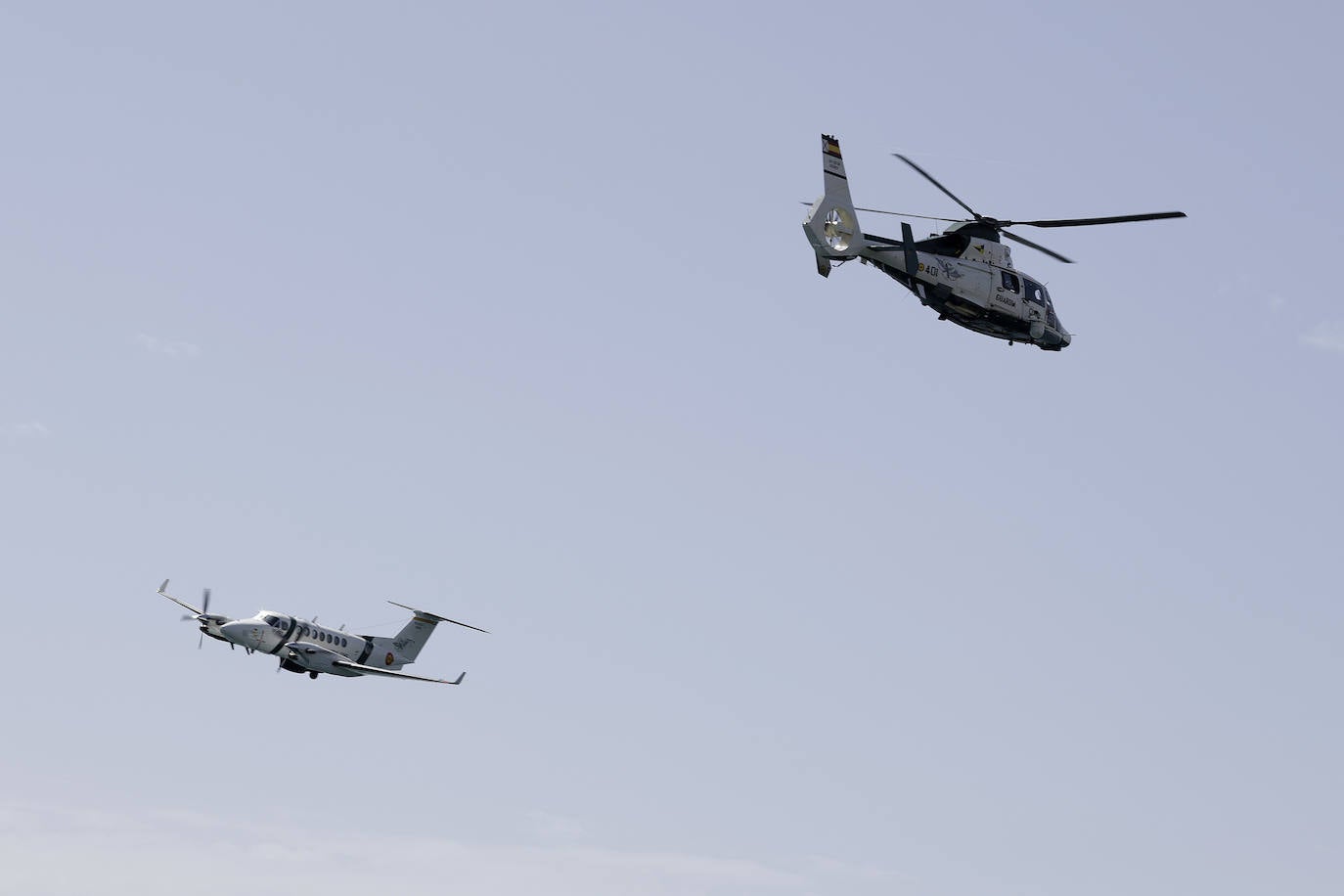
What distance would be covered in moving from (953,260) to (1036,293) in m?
6.55

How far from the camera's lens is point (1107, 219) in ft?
281

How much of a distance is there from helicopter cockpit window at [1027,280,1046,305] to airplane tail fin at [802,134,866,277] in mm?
11502

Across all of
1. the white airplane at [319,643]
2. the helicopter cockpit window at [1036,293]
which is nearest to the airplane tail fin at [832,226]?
the helicopter cockpit window at [1036,293]

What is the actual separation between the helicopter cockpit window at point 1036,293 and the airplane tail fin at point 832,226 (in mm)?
11502

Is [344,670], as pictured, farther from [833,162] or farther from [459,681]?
[833,162]

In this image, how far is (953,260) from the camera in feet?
304

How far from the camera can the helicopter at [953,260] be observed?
9006 centimetres

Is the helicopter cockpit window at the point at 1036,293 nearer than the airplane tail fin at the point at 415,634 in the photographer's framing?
Yes

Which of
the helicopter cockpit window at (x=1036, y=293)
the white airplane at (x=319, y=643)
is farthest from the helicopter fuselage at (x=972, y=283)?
the white airplane at (x=319, y=643)

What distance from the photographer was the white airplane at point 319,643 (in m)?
105

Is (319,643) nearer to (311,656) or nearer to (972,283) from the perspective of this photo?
(311,656)

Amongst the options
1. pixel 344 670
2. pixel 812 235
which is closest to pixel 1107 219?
pixel 812 235

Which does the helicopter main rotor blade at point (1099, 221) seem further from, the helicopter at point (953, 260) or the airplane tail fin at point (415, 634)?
the airplane tail fin at point (415, 634)

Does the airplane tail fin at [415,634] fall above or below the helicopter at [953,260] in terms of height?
below
